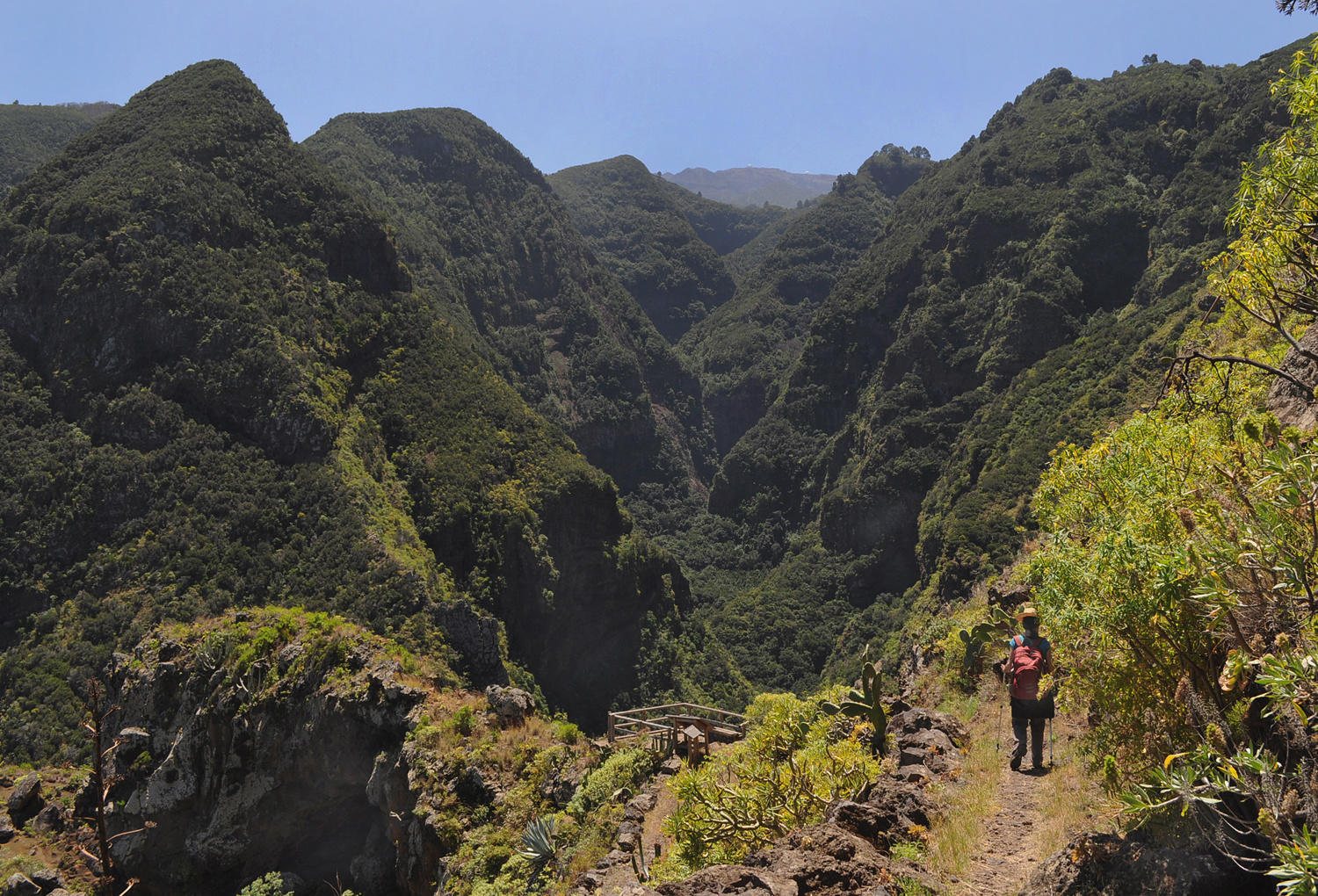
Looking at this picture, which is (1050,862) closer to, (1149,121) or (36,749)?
(36,749)

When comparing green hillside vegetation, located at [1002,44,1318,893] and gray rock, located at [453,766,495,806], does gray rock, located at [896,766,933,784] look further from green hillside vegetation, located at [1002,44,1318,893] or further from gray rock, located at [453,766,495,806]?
gray rock, located at [453,766,495,806]

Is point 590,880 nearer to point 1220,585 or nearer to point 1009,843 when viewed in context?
point 1009,843

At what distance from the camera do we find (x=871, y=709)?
1454cm

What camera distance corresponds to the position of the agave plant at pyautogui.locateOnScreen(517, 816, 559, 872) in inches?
616

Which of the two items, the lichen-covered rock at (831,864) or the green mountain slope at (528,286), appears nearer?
the lichen-covered rock at (831,864)

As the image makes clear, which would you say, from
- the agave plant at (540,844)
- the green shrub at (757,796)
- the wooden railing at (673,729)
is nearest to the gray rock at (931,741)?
the green shrub at (757,796)

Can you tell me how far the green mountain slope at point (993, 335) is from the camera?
2712 inches

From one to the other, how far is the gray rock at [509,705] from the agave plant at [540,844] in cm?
465

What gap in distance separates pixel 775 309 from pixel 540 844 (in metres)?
158

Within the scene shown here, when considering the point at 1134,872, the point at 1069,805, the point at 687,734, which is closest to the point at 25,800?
the point at 687,734

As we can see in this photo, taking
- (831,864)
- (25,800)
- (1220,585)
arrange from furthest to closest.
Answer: (25,800) → (831,864) → (1220,585)

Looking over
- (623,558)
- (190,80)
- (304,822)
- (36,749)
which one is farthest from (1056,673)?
(190,80)

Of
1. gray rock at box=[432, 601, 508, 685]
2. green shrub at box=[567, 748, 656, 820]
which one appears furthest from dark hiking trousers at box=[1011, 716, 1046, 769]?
gray rock at box=[432, 601, 508, 685]

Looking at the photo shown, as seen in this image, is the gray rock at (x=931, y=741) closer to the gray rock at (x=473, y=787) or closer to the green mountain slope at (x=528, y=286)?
the gray rock at (x=473, y=787)
